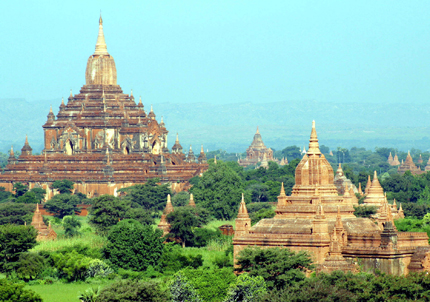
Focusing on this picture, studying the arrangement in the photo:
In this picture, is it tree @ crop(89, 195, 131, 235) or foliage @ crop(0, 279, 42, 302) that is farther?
tree @ crop(89, 195, 131, 235)

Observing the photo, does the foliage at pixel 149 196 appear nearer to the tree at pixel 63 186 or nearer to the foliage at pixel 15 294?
the tree at pixel 63 186

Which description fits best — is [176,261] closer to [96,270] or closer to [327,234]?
[96,270]

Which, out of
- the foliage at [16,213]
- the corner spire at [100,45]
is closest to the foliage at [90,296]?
the foliage at [16,213]

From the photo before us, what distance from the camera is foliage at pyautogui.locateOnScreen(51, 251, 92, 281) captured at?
58.0 m

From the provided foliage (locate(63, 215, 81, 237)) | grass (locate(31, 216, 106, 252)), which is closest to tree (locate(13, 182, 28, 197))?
foliage (locate(63, 215, 81, 237))

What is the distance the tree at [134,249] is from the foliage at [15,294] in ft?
36.9

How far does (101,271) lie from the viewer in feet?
190

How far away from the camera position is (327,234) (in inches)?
2052

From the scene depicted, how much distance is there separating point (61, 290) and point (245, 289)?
934cm

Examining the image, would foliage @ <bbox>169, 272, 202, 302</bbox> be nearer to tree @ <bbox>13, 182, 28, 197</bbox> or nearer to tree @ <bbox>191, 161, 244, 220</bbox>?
tree @ <bbox>191, 161, 244, 220</bbox>

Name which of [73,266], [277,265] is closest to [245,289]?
[277,265]

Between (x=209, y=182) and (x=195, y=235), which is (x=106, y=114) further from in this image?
(x=195, y=235)

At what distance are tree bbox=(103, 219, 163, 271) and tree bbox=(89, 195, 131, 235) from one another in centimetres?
1196

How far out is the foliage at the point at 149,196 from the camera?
96.6 metres
